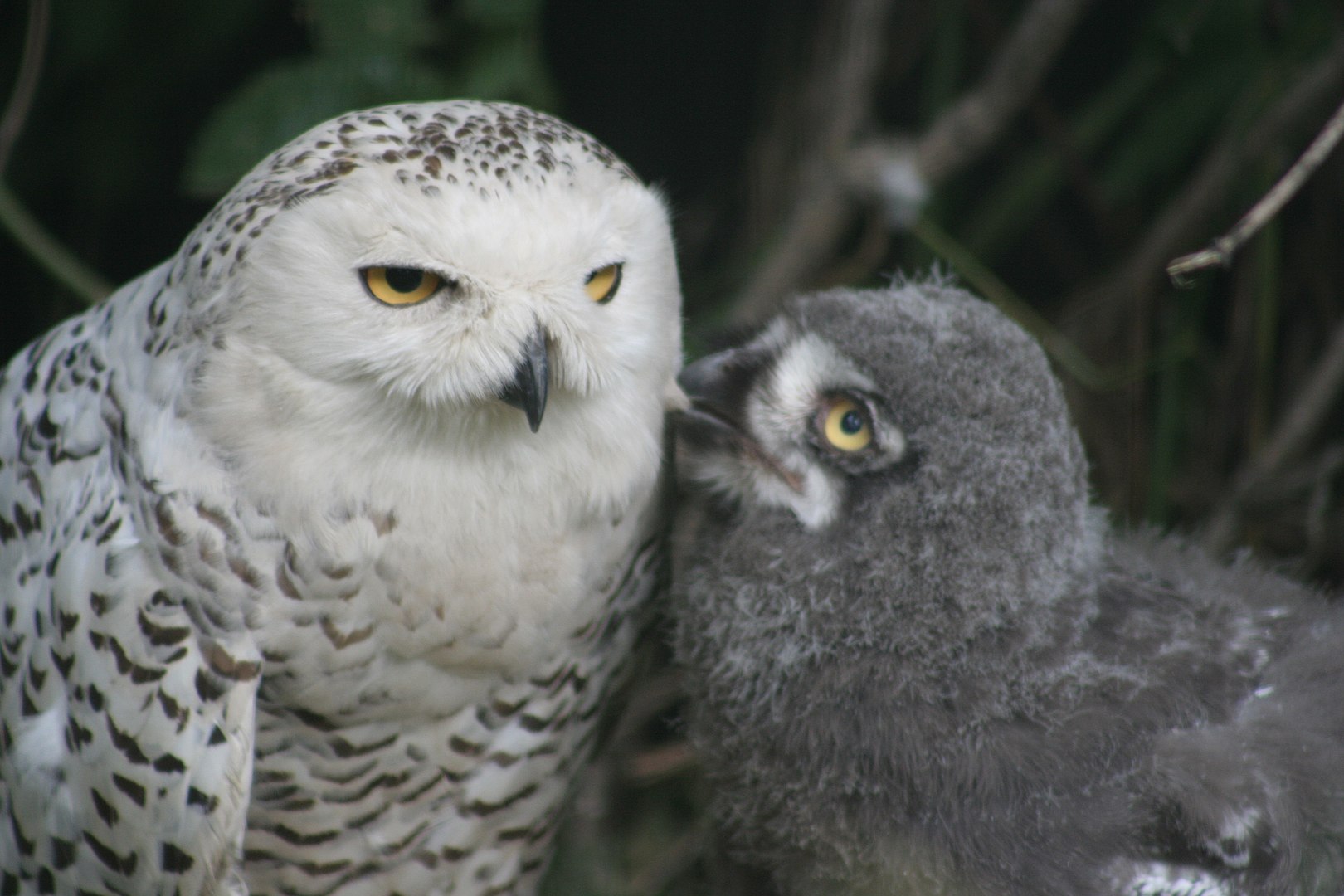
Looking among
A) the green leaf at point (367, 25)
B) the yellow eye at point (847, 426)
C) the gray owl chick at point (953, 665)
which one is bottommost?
the gray owl chick at point (953, 665)

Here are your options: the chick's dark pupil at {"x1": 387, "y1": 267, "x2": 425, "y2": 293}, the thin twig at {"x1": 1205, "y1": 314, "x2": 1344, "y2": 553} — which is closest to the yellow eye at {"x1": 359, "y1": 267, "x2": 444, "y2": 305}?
the chick's dark pupil at {"x1": 387, "y1": 267, "x2": 425, "y2": 293}

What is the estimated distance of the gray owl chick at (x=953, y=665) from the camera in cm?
143

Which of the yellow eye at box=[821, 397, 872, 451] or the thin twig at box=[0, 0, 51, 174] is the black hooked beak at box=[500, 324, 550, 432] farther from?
the thin twig at box=[0, 0, 51, 174]

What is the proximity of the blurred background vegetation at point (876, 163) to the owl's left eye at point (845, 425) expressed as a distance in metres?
0.71

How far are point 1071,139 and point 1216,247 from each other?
4.42 feet

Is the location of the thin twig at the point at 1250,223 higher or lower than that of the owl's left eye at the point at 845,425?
higher

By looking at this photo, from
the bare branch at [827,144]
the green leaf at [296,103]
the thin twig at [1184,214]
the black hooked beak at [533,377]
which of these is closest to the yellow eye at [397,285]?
the black hooked beak at [533,377]

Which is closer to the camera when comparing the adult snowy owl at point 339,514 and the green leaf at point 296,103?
the adult snowy owl at point 339,514

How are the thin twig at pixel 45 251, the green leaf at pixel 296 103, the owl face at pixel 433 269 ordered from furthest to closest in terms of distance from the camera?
the thin twig at pixel 45 251 → the green leaf at pixel 296 103 → the owl face at pixel 433 269

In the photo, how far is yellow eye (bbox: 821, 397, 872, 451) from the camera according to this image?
150 centimetres

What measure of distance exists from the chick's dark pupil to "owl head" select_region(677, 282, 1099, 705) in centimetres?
44

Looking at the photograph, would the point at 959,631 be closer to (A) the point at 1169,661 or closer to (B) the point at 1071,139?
(A) the point at 1169,661

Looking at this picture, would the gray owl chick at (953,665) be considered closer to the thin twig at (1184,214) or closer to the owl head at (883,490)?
the owl head at (883,490)

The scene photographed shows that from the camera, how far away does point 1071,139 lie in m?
2.70
